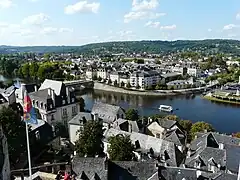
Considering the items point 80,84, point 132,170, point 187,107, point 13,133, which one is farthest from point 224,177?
point 80,84

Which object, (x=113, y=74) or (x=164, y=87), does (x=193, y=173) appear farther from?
(x=113, y=74)

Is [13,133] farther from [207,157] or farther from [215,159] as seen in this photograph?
[215,159]

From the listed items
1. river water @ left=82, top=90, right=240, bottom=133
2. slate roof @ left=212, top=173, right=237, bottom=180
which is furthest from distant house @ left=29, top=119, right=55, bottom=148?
river water @ left=82, top=90, right=240, bottom=133

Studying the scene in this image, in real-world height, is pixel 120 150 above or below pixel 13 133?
below

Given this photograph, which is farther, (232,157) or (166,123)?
(166,123)

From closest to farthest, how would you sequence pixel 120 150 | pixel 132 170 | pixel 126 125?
1. pixel 132 170
2. pixel 120 150
3. pixel 126 125

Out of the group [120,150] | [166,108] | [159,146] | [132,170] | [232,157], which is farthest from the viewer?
[166,108]
